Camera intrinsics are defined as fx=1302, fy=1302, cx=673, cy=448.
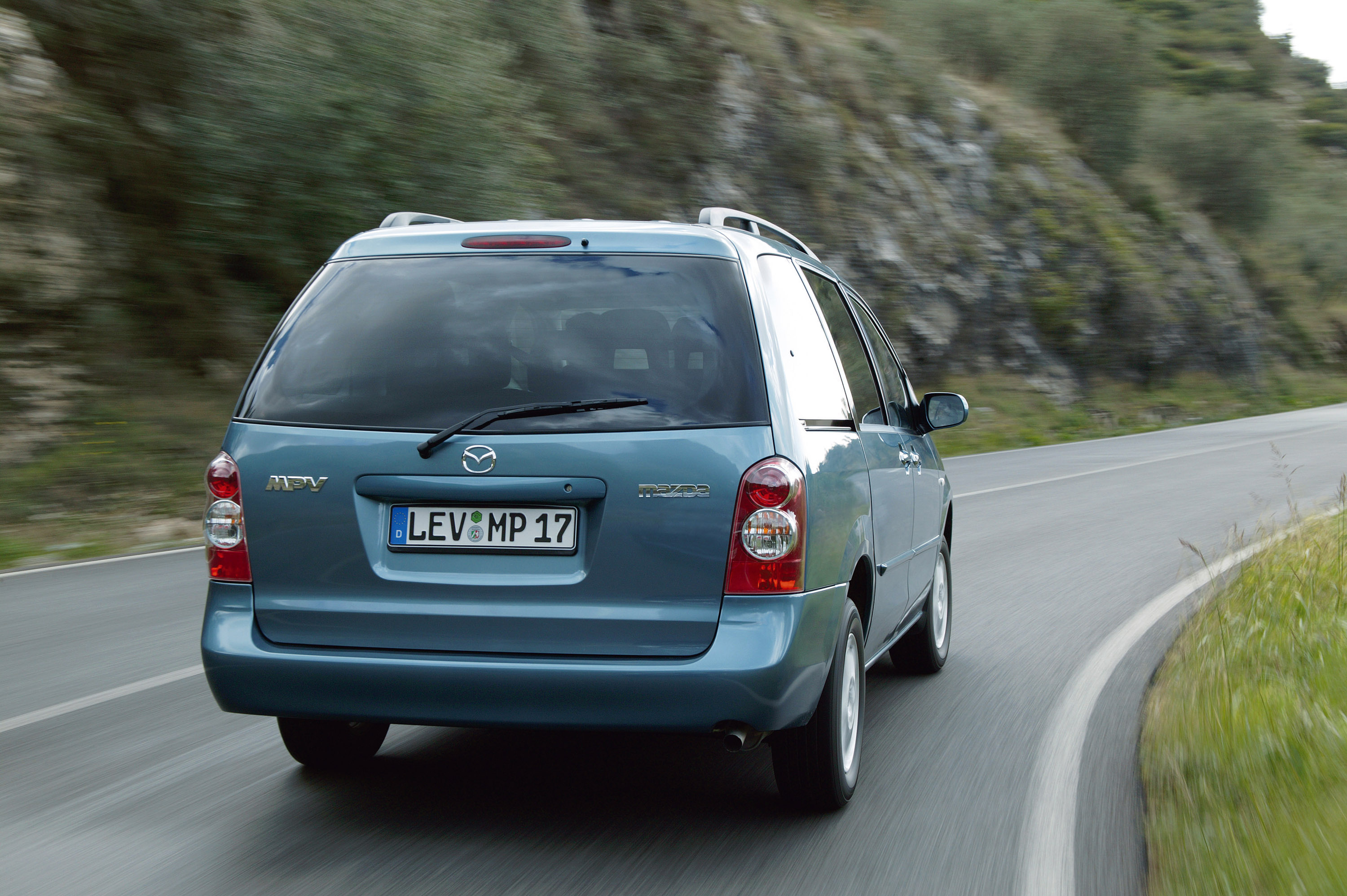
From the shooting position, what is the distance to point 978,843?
3922mm

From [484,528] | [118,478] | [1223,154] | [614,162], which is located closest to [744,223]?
[484,528]

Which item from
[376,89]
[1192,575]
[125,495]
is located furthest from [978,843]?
[376,89]

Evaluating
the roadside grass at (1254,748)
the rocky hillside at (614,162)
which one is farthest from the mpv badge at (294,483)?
the rocky hillside at (614,162)

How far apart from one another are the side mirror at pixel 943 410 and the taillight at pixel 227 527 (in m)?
3.17

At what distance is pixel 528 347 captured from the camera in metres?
3.79

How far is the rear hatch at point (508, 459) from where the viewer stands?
361 centimetres

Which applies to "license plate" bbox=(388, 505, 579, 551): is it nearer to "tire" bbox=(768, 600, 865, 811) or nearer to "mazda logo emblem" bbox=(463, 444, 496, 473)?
"mazda logo emblem" bbox=(463, 444, 496, 473)

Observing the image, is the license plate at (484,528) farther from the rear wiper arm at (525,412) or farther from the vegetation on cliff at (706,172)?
the vegetation on cliff at (706,172)

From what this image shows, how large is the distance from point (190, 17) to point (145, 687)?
462 inches

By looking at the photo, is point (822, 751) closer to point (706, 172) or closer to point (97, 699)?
point (97, 699)

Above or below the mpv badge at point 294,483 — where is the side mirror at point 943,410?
below

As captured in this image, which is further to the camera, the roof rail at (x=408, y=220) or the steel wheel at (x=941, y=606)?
the steel wheel at (x=941, y=606)

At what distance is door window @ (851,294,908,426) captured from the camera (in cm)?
565

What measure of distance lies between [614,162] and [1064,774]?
873 inches
